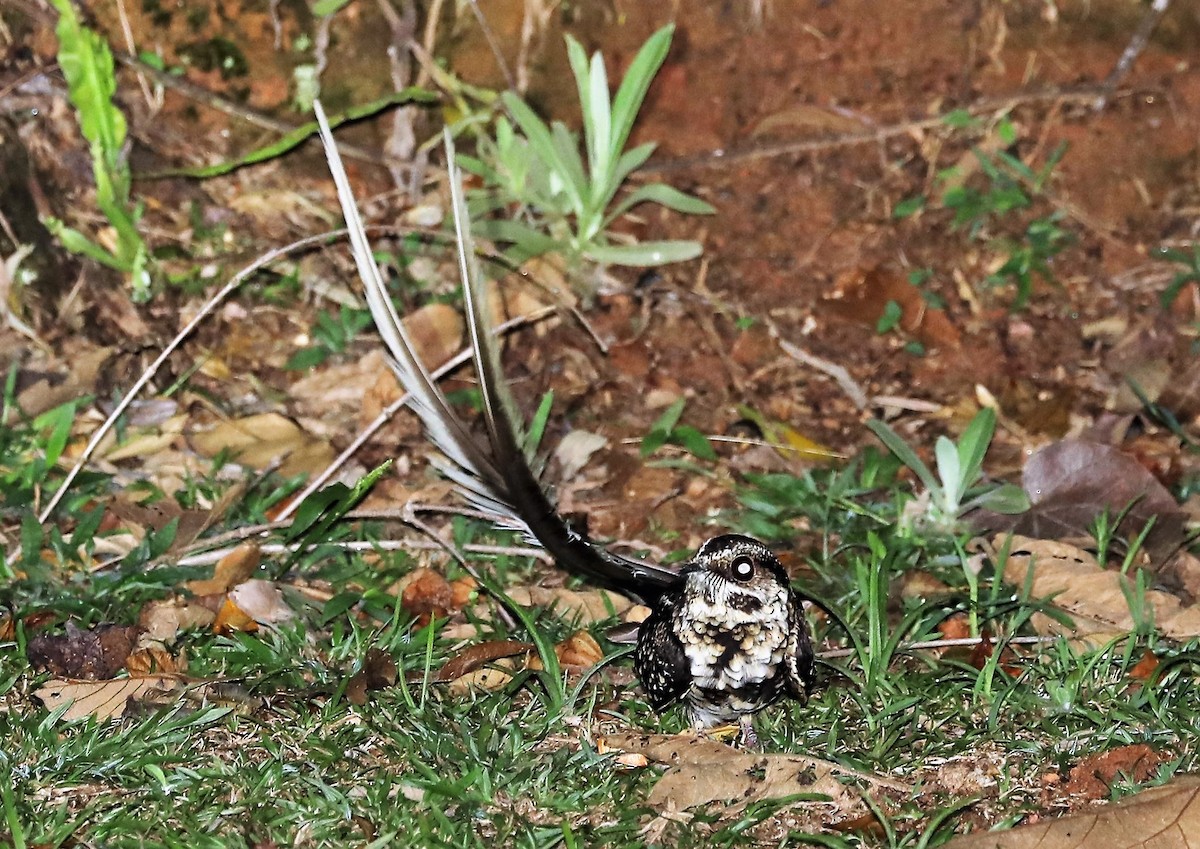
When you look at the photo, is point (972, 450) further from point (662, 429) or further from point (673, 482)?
point (662, 429)

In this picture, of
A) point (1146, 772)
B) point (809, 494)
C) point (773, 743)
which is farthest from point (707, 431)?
point (1146, 772)

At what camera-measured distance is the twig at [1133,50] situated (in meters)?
5.87

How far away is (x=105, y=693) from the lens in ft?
11.7

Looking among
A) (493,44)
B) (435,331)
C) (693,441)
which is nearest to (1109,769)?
(693,441)

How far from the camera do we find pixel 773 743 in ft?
11.2

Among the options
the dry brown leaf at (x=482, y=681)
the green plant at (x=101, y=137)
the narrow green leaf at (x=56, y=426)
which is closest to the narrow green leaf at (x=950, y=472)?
the dry brown leaf at (x=482, y=681)

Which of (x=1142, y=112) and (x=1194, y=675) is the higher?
(x=1142, y=112)

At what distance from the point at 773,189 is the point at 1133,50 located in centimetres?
166

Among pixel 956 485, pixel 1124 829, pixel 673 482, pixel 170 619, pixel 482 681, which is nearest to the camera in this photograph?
pixel 1124 829

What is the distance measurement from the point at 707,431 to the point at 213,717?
234 cm

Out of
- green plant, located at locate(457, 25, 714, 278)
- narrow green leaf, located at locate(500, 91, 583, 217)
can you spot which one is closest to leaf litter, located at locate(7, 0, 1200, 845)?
green plant, located at locate(457, 25, 714, 278)

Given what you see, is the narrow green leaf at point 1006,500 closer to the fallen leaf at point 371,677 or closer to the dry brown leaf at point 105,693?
the fallen leaf at point 371,677

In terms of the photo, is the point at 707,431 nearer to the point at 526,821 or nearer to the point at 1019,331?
the point at 1019,331

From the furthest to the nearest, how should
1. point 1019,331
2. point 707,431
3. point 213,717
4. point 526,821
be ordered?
point 1019,331 → point 707,431 → point 213,717 → point 526,821
